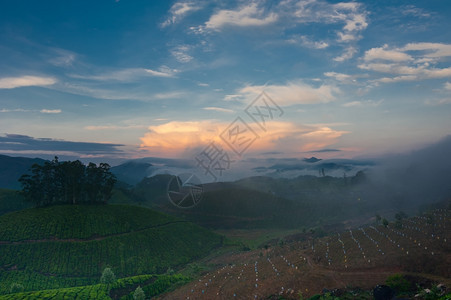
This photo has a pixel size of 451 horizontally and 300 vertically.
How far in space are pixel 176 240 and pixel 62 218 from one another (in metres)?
38.9

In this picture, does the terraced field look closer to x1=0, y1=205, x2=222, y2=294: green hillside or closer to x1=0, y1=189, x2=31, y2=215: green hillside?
x1=0, y1=205, x2=222, y2=294: green hillside

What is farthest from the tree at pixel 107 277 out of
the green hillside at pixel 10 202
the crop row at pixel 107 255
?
the green hillside at pixel 10 202

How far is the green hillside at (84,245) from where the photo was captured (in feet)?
205

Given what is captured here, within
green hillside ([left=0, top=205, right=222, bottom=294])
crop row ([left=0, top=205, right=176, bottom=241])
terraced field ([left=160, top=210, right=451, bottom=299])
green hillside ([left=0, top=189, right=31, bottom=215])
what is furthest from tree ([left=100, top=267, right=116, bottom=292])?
green hillside ([left=0, top=189, right=31, bottom=215])

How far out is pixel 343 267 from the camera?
4234cm

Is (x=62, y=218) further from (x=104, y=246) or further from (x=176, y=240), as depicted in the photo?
(x=176, y=240)

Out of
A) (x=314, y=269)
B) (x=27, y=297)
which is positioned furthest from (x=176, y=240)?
(x=314, y=269)

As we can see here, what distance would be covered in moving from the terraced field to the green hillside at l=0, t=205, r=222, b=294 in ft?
93.7

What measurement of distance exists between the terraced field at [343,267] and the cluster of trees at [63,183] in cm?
7185

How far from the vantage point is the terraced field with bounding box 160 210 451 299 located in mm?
37275

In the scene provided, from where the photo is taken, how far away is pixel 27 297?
140 feet

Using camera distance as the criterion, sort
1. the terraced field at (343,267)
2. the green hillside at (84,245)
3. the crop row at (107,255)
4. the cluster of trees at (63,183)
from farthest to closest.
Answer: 1. the cluster of trees at (63,183)
2. the crop row at (107,255)
3. the green hillside at (84,245)
4. the terraced field at (343,267)

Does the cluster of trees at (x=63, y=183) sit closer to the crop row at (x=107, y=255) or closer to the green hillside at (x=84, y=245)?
the green hillside at (x=84, y=245)

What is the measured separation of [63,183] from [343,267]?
106 m
